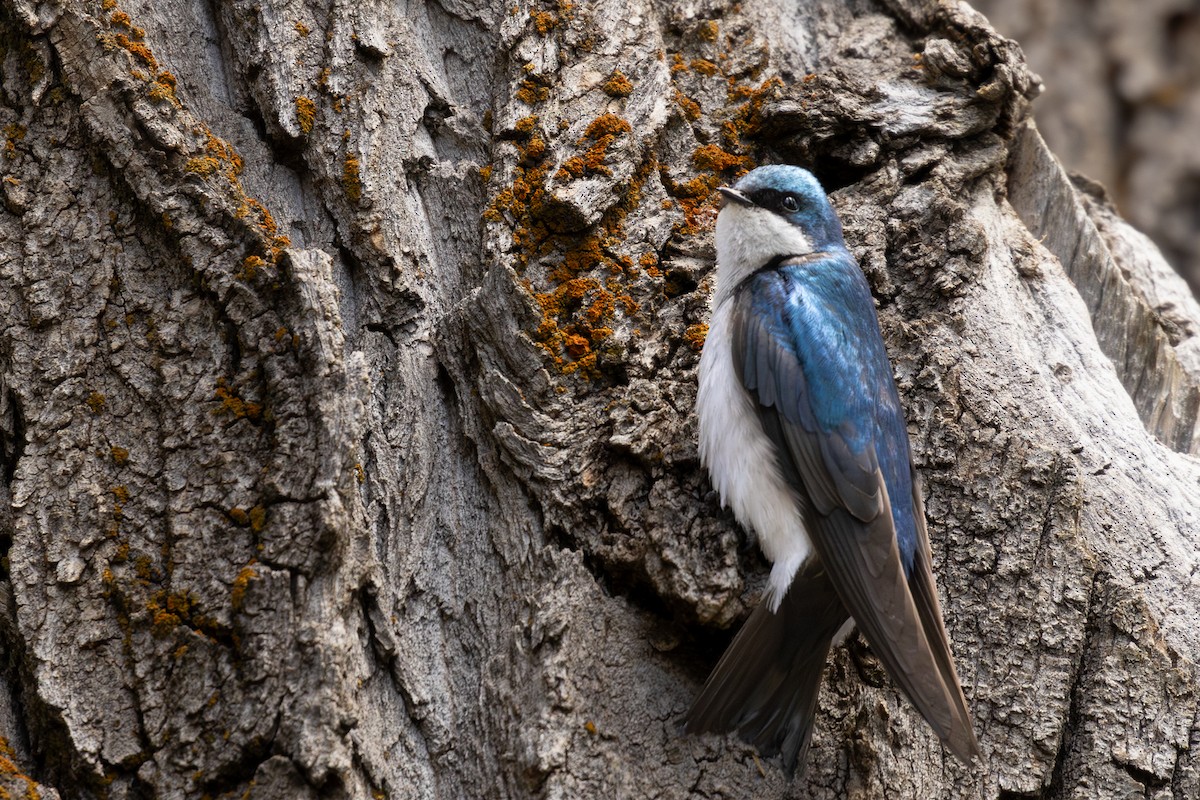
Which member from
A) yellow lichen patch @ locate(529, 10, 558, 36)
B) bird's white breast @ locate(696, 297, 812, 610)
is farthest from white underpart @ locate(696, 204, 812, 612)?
yellow lichen patch @ locate(529, 10, 558, 36)

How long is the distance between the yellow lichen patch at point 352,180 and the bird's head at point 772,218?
3.61ft

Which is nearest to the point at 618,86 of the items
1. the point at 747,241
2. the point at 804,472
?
the point at 747,241

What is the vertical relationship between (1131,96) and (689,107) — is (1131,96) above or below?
above

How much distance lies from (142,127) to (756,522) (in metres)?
1.98

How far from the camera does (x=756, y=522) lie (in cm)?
303

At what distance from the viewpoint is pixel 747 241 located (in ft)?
11.3

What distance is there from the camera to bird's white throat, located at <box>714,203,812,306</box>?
3367 mm

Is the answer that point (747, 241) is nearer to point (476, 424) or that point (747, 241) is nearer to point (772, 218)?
point (772, 218)

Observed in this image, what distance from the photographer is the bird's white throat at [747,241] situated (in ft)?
11.0

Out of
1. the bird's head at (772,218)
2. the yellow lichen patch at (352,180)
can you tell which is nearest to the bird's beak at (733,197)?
the bird's head at (772,218)

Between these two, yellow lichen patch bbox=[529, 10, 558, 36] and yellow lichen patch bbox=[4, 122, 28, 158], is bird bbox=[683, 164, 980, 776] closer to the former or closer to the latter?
yellow lichen patch bbox=[529, 10, 558, 36]

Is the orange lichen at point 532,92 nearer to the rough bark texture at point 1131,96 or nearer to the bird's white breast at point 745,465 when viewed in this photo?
the bird's white breast at point 745,465

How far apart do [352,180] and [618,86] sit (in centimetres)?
91

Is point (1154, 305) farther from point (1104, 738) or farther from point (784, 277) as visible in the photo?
point (1104, 738)
